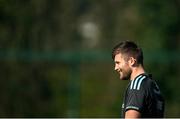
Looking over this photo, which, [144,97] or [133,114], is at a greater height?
[144,97]

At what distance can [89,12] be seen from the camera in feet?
61.6

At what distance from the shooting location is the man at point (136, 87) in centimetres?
577

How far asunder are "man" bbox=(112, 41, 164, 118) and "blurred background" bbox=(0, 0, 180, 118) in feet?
23.6

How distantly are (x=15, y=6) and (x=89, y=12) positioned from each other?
14.7 ft

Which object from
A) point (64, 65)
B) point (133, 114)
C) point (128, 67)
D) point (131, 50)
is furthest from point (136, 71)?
point (64, 65)

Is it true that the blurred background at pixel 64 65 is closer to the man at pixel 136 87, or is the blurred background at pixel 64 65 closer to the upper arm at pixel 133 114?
the man at pixel 136 87

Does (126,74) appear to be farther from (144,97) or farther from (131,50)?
(144,97)

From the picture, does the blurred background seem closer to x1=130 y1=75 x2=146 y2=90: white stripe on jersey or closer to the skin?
the skin

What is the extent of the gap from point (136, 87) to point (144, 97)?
107 millimetres

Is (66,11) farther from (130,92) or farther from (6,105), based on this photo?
(130,92)

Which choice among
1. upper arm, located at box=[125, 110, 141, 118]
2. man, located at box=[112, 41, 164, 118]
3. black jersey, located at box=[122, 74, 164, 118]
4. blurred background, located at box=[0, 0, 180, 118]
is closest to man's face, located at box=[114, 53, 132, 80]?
man, located at box=[112, 41, 164, 118]

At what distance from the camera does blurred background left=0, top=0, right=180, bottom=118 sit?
46.5 feet

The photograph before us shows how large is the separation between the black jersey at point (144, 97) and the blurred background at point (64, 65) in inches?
293

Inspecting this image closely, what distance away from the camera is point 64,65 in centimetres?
1415
